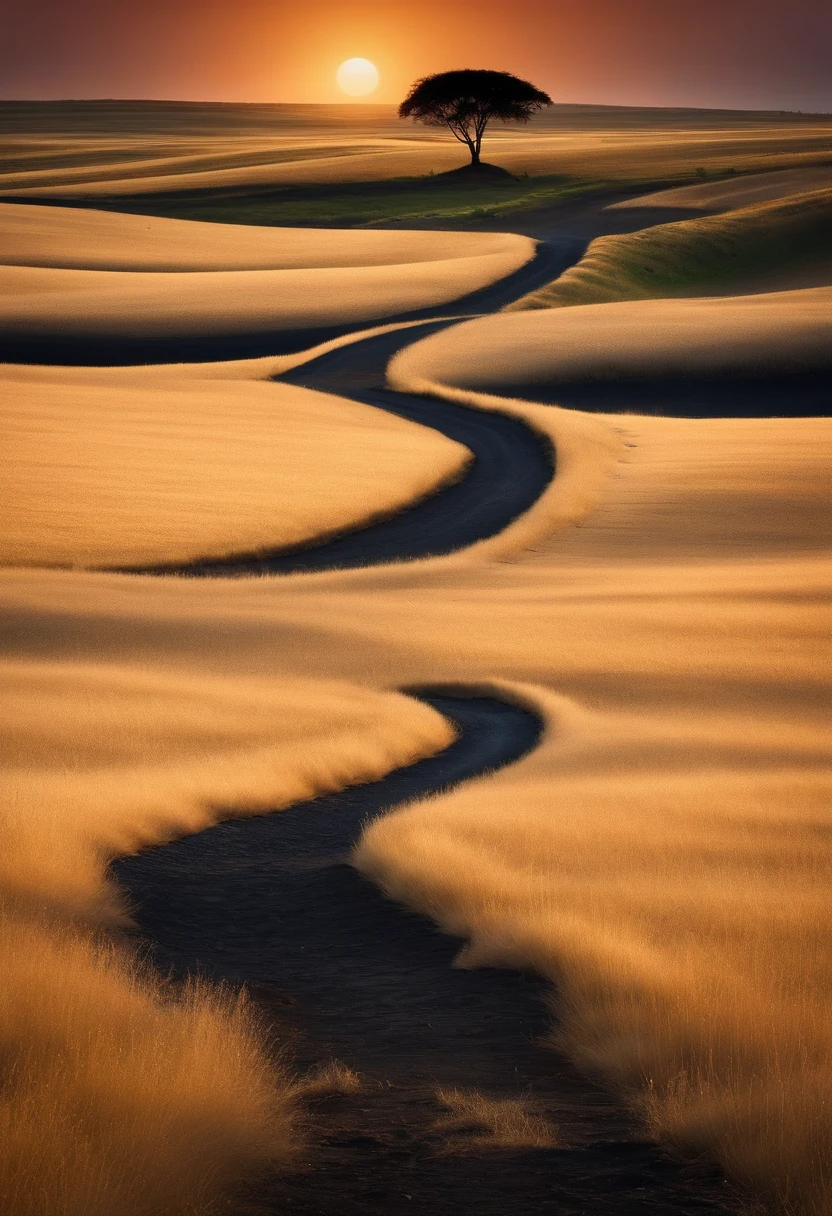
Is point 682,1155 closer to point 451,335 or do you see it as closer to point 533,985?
point 533,985

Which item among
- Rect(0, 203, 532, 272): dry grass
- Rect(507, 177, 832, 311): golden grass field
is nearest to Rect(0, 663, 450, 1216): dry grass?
Rect(507, 177, 832, 311): golden grass field

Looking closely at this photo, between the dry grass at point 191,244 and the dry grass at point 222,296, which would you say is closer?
the dry grass at point 222,296

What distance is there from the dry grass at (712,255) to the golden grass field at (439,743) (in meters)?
27.4

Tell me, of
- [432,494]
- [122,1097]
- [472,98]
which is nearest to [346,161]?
[472,98]

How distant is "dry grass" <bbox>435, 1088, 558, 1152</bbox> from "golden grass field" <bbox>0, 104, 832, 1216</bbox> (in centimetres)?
3

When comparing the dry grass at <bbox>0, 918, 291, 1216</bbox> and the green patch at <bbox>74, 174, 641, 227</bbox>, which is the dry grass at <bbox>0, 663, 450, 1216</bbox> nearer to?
the dry grass at <bbox>0, 918, 291, 1216</bbox>

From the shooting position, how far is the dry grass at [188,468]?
27938 millimetres

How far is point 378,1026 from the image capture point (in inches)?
318

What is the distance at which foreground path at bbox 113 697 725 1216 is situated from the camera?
19.5ft

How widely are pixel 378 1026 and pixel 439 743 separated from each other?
9.00 meters

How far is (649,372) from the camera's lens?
166 ft

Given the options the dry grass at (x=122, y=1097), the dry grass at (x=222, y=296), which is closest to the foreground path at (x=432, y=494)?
the dry grass at (x=222, y=296)

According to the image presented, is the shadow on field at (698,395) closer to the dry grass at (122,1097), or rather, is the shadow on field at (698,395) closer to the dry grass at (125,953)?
the dry grass at (125,953)

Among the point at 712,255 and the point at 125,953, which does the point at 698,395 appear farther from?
the point at 125,953
